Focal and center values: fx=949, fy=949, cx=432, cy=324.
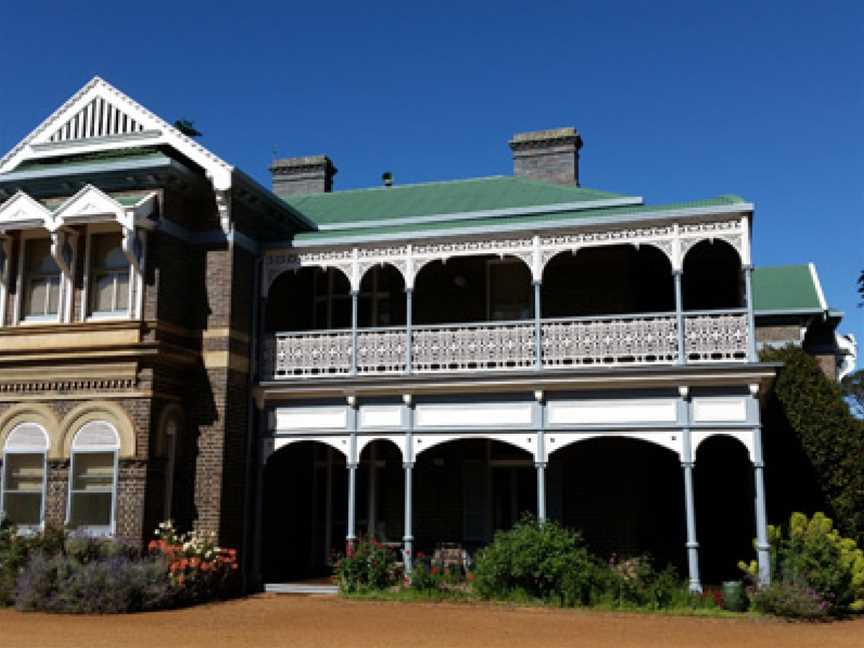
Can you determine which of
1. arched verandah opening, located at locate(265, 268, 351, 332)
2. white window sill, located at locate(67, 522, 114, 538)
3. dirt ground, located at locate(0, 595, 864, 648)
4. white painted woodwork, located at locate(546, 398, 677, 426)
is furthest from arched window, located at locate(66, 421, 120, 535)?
white painted woodwork, located at locate(546, 398, 677, 426)

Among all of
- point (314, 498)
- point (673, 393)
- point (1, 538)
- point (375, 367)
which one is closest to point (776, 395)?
point (673, 393)

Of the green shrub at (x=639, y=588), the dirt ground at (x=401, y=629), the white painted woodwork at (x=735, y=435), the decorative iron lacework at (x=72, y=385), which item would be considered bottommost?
the dirt ground at (x=401, y=629)

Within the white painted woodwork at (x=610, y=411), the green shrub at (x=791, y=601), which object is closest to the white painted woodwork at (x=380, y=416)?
the white painted woodwork at (x=610, y=411)

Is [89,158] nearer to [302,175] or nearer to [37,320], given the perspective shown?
[37,320]

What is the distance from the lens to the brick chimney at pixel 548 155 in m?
22.4

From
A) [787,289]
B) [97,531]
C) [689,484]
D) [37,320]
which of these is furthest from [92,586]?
[787,289]

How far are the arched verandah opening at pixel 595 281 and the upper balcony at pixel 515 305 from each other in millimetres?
20

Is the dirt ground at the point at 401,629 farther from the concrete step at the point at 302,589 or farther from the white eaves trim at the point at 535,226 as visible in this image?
A: the white eaves trim at the point at 535,226

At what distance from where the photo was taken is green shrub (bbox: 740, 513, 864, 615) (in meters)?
14.3

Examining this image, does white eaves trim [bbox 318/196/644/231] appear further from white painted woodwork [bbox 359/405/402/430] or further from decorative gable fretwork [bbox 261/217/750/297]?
white painted woodwork [bbox 359/405/402/430]

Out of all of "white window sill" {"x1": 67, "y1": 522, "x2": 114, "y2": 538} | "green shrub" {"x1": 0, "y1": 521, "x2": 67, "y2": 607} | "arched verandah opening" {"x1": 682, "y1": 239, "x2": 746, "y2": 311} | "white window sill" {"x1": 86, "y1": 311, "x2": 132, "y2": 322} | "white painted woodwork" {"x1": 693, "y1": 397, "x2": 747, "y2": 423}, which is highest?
"arched verandah opening" {"x1": 682, "y1": 239, "x2": 746, "y2": 311}

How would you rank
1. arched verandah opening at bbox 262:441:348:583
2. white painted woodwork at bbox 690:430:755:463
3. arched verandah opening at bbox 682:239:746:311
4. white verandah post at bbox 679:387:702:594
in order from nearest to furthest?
white verandah post at bbox 679:387:702:594 < white painted woodwork at bbox 690:430:755:463 < arched verandah opening at bbox 682:239:746:311 < arched verandah opening at bbox 262:441:348:583

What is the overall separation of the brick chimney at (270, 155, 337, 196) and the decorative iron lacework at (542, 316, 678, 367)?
10576mm

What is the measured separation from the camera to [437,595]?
15.5 metres
